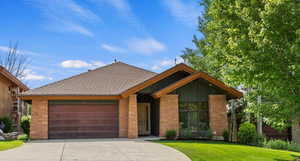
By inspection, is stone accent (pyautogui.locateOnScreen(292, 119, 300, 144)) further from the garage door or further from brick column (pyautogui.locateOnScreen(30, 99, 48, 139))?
brick column (pyautogui.locateOnScreen(30, 99, 48, 139))

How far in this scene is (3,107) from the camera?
23.3 metres

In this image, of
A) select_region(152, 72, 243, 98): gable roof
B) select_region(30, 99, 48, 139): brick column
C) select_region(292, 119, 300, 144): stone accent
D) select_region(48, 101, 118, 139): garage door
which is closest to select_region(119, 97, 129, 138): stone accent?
select_region(48, 101, 118, 139): garage door

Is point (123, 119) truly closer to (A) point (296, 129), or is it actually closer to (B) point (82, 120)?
(B) point (82, 120)

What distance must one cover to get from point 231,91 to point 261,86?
7.85 meters

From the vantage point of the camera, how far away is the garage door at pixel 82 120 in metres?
19.0

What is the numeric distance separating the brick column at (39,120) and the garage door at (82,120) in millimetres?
305

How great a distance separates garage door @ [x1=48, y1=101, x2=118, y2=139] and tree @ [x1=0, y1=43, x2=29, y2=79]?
28610 millimetres

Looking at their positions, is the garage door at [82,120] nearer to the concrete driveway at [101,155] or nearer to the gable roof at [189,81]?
the gable roof at [189,81]

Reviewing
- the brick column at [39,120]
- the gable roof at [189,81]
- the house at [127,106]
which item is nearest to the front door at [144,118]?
the house at [127,106]

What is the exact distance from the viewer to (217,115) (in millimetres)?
19469

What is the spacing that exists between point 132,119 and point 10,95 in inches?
475

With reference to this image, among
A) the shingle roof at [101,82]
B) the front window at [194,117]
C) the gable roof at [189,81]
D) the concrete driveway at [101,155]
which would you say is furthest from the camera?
the front window at [194,117]

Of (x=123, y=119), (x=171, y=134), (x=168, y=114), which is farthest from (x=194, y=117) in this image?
(x=123, y=119)

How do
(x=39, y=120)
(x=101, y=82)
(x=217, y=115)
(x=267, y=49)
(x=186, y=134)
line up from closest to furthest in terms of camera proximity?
1. (x=267, y=49)
2. (x=39, y=120)
3. (x=186, y=134)
4. (x=217, y=115)
5. (x=101, y=82)
